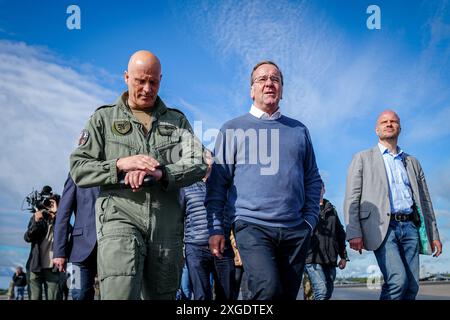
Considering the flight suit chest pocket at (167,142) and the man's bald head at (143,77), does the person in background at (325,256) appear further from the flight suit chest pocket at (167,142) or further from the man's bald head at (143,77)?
the man's bald head at (143,77)

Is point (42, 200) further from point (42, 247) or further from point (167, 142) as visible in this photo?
point (167, 142)

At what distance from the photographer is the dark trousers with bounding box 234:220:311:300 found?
409cm

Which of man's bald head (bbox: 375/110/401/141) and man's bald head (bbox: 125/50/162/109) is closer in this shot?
man's bald head (bbox: 125/50/162/109)

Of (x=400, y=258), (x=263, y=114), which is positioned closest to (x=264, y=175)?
(x=263, y=114)

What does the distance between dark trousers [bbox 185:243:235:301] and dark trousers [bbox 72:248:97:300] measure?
1137 millimetres

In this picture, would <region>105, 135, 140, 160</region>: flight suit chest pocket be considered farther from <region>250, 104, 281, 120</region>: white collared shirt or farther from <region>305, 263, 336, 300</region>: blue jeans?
<region>305, 263, 336, 300</region>: blue jeans

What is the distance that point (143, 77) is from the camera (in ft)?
12.7

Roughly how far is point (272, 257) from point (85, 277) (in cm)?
240

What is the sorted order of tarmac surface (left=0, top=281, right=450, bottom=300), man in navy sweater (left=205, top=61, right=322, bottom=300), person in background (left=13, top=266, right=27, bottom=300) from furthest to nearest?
1. person in background (left=13, top=266, right=27, bottom=300)
2. tarmac surface (left=0, top=281, right=450, bottom=300)
3. man in navy sweater (left=205, top=61, right=322, bottom=300)

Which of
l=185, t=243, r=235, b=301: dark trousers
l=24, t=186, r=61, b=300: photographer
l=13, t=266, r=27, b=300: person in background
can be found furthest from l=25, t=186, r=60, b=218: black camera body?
l=13, t=266, r=27, b=300: person in background

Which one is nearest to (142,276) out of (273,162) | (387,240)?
(273,162)

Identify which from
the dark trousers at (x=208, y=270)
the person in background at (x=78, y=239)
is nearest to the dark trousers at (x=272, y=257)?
the dark trousers at (x=208, y=270)

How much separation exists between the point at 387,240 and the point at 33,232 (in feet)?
17.2
